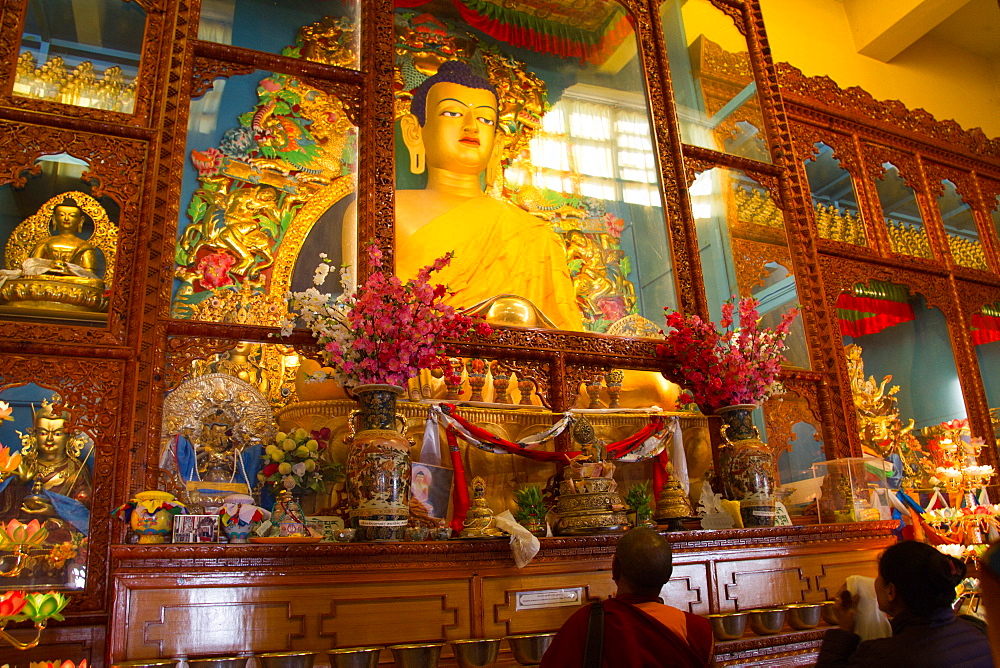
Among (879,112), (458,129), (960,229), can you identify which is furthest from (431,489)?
(960,229)

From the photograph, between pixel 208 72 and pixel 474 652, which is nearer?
pixel 474 652

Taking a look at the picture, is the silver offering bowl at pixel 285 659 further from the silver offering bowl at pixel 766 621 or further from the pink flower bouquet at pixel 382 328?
the silver offering bowl at pixel 766 621

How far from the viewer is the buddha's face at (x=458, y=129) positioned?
18.1ft

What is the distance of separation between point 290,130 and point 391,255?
1.07m

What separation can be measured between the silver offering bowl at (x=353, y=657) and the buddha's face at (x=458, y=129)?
336 cm

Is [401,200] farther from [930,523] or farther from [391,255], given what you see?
[930,523]

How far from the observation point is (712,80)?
6738 millimetres

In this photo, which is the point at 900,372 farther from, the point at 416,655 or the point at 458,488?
the point at 416,655

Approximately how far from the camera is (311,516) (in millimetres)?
4031

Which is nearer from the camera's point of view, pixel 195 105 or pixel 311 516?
pixel 311 516

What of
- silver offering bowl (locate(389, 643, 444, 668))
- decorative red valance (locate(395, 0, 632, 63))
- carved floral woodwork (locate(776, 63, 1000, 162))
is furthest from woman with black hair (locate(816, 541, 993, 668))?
carved floral woodwork (locate(776, 63, 1000, 162))

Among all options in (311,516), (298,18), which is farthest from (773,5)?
(311,516)

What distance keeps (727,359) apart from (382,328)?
2.23 meters

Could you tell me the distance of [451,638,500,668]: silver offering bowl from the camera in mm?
3299
